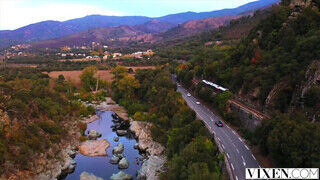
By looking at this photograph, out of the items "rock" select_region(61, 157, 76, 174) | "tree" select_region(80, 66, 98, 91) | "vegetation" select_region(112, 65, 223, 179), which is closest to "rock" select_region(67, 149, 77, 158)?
"rock" select_region(61, 157, 76, 174)

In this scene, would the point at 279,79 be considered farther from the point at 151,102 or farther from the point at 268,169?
the point at 151,102

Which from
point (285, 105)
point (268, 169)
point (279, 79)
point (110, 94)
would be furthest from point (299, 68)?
point (110, 94)

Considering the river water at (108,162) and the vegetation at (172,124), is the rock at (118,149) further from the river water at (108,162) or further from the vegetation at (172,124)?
the vegetation at (172,124)

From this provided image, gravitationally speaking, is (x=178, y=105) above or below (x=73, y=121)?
above

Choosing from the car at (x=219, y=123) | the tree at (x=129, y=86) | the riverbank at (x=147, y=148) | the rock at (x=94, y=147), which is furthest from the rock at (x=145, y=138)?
the tree at (x=129, y=86)

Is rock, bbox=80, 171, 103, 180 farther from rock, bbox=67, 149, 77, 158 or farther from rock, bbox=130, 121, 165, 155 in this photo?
rock, bbox=130, 121, 165, 155

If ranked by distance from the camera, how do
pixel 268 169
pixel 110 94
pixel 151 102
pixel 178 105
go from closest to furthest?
pixel 268 169 → pixel 178 105 → pixel 151 102 → pixel 110 94

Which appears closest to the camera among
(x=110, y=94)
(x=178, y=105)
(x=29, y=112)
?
(x=29, y=112)

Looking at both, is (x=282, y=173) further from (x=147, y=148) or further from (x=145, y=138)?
(x=145, y=138)
